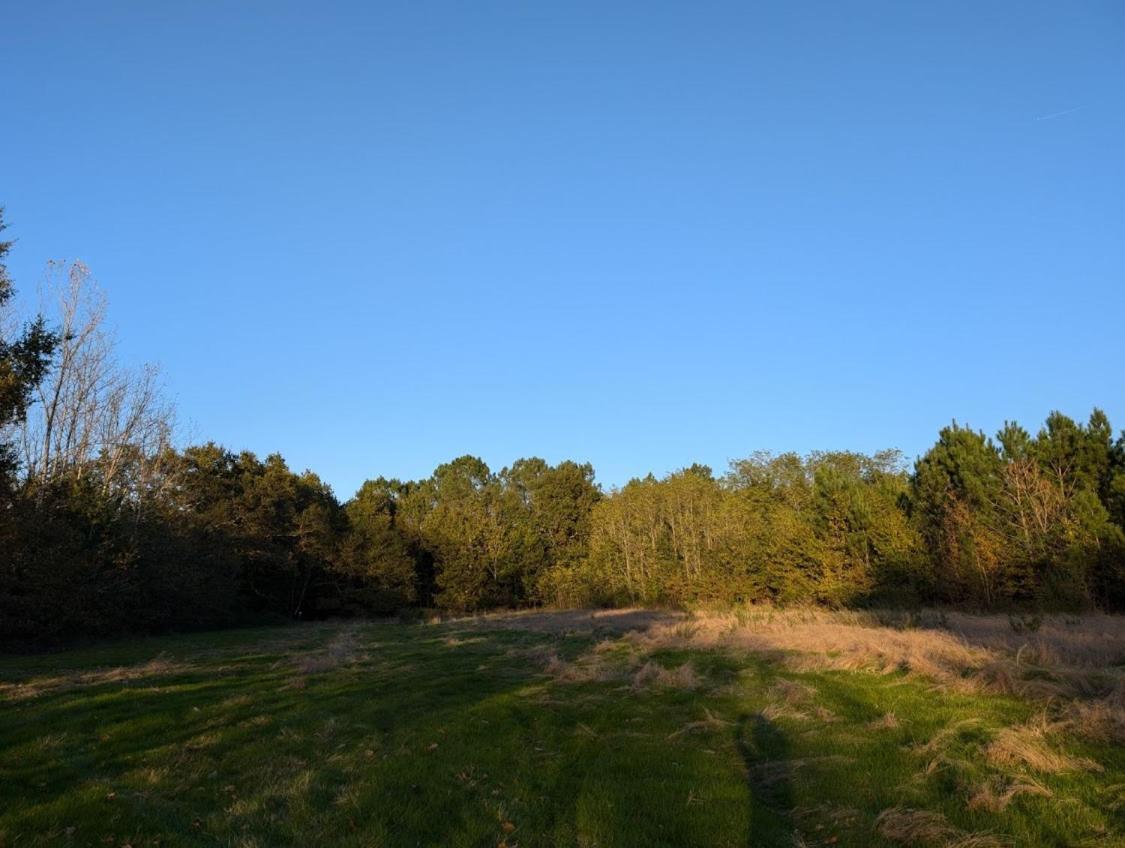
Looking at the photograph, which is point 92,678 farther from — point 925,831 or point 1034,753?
point 1034,753

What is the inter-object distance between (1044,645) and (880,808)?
34.5ft

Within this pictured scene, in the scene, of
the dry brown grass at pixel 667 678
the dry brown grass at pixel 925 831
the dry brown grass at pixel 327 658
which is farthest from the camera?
the dry brown grass at pixel 327 658

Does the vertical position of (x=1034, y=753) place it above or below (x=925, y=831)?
above

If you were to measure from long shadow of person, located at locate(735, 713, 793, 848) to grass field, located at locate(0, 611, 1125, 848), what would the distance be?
4cm

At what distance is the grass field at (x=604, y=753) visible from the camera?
23.0 feet

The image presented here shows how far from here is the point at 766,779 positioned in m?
8.53

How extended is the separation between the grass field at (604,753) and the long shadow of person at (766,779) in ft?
0.12

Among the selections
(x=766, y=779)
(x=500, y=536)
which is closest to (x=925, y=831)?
(x=766, y=779)

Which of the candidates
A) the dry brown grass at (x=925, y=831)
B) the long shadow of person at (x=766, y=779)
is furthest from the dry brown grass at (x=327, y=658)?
the dry brown grass at (x=925, y=831)

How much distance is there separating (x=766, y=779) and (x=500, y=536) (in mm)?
63435

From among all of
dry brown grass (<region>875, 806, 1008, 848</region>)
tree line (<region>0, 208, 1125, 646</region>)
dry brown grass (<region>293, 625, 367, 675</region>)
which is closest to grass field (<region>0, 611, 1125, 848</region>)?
dry brown grass (<region>875, 806, 1008, 848</region>)

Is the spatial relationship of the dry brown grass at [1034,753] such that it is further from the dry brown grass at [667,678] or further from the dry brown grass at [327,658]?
the dry brown grass at [327,658]

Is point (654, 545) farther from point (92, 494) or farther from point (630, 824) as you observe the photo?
point (630, 824)

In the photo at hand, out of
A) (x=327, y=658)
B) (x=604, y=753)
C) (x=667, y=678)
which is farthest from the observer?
(x=327, y=658)
